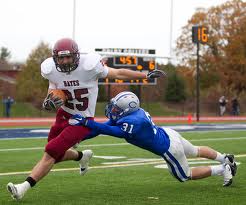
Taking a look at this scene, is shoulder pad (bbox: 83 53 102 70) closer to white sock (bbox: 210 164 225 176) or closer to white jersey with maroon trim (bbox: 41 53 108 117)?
white jersey with maroon trim (bbox: 41 53 108 117)

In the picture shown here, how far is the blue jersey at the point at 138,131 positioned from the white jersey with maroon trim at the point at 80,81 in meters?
0.36

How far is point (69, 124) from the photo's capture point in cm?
689

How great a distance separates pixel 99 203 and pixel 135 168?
3098 millimetres

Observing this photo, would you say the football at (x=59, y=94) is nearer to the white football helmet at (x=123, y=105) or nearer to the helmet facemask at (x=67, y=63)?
the helmet facemask at (x=67, y=63)

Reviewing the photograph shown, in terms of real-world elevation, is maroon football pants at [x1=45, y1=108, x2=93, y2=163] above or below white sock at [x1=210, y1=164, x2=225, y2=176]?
above

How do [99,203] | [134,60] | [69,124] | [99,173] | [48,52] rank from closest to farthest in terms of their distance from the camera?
1. [99,203]
2. [69,124]
3. [99,173]
4. [134,60]
5. [48,52]

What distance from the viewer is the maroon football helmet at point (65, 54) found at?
21.9 feet

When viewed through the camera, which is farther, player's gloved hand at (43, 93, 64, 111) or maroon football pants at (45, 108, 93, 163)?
maroon football pants at (45, 108, 93, 163)

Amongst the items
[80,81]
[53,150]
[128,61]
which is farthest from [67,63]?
[128,61]

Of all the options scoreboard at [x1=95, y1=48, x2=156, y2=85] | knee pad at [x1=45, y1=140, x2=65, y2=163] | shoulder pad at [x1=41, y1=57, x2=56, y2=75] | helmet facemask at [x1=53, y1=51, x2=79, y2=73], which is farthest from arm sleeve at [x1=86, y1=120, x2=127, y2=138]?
scoreboard at [x1=95, y1=48, x2=156, y2=85]

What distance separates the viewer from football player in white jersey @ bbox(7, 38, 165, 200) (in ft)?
22.0

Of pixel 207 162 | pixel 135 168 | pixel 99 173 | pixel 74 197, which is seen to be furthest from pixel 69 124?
pixel 207 162

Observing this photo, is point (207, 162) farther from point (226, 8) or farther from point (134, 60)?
point (226, 8)

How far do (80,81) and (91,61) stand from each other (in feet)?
0.79
